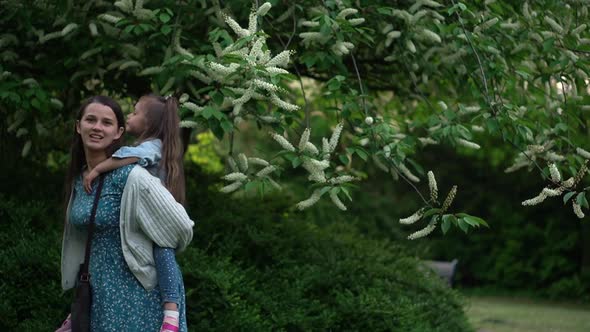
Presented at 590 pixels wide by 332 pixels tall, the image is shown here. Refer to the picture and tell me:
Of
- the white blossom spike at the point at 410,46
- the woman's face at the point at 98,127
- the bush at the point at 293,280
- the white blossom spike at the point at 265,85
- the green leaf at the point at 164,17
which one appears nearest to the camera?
the woman's face at the point at 98,127

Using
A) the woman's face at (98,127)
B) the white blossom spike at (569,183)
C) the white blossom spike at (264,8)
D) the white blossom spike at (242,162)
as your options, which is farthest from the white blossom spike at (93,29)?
the white blossom spike at (569,183)

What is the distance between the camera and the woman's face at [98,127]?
3.61m

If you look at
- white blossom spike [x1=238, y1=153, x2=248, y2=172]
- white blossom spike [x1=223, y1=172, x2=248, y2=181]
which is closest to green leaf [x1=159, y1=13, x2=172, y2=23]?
A: white blossom spike [x1=238, y1=153, x2=248, y2=172]

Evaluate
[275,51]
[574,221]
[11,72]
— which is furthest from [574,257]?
[11,72]

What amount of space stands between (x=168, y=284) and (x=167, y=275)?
0.11ft

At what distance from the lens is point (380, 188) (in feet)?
56.6

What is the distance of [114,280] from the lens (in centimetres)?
352

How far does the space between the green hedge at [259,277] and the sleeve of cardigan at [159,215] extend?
2.25 m

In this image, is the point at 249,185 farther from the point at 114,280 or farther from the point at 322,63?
the point at 114,280

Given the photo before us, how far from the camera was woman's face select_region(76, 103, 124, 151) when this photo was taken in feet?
11.8

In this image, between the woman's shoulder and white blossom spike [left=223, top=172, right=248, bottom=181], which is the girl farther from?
white blossom spike [left=223, top=172, right=248, bottom=181]

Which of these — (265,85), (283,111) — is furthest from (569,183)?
(283,111)

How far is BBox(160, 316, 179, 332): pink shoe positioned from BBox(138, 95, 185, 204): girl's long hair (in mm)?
513

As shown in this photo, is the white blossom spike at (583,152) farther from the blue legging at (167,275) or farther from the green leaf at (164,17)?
the blue legging at (167,275)
